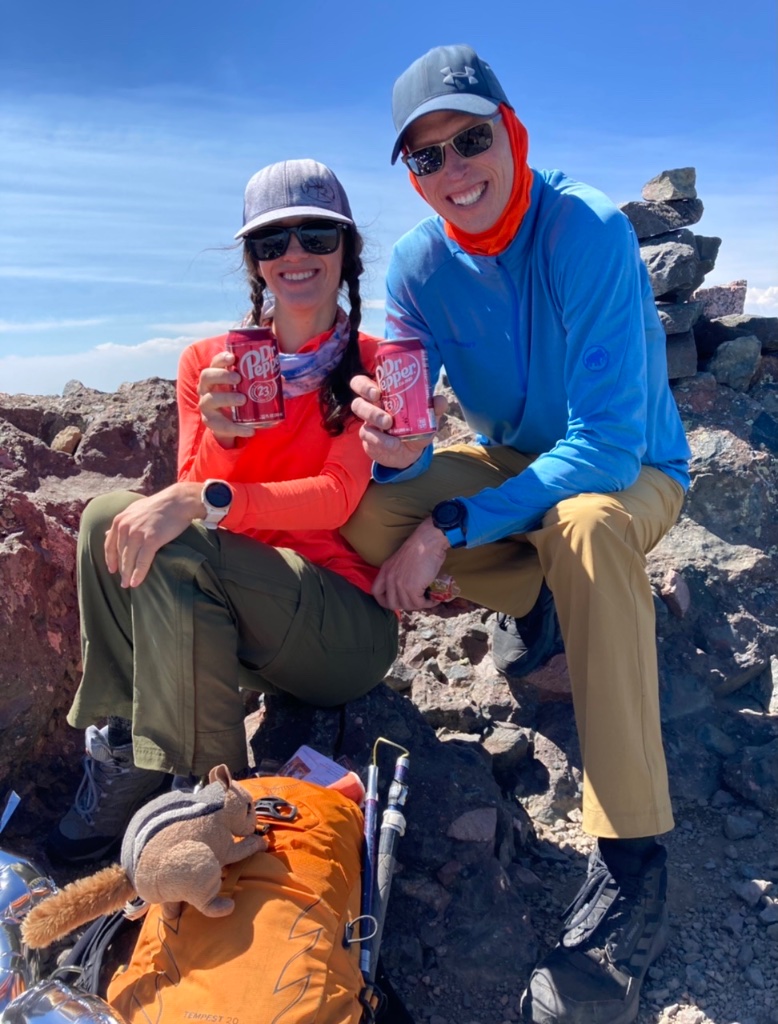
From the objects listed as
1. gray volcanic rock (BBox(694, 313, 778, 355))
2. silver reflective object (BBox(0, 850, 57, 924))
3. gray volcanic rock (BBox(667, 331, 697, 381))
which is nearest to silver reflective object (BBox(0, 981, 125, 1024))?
silver reflective object (BBox(0, 850, 57, 924))

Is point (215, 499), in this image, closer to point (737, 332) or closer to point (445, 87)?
point (445, 87)

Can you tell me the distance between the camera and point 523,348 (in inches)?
141

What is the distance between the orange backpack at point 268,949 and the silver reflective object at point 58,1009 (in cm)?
7

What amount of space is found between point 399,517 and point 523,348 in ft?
2.73

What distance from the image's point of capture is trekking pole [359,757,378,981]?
94.6 inches

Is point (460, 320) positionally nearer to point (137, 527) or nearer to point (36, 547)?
point (137, 527)

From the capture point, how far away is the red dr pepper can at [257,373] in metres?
2.93

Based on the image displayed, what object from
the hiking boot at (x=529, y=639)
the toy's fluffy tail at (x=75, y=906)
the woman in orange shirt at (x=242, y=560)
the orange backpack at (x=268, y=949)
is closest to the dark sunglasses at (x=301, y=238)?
the woman in orange shirt at (x=242, y=560)

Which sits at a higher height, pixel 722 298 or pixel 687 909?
pixel 722 298

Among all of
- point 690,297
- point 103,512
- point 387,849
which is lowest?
point 387,849

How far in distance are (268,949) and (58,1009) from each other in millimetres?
486

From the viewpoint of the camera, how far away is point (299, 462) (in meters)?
3.34

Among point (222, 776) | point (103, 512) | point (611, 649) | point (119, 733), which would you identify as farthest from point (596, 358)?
point (119, 733)

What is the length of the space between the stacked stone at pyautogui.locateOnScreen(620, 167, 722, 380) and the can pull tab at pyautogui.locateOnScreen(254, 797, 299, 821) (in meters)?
4.13
